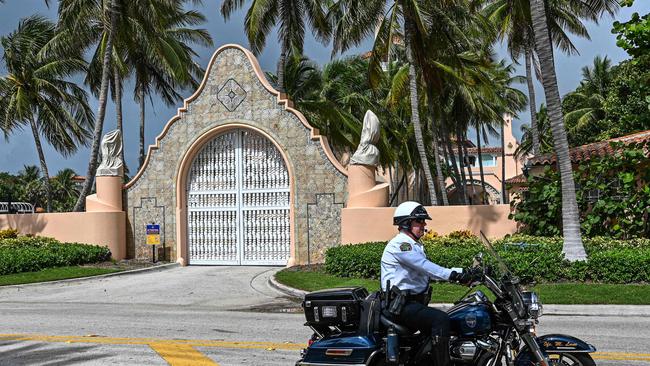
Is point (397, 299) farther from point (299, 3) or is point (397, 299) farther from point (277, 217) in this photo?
point (299, 3)

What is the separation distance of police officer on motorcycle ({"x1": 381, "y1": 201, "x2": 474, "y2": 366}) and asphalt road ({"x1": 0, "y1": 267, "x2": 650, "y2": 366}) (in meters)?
2.40

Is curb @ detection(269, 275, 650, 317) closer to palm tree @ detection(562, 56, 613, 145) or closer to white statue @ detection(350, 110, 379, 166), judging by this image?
white statue @ detection(350, 110, 379, 166)

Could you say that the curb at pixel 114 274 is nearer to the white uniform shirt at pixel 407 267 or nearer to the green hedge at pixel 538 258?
the green hedge at pixel 538 258

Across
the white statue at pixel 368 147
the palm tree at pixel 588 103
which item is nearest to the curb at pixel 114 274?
the white statue at pixel 368 147

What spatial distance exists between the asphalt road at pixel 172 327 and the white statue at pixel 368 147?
16.1 ft

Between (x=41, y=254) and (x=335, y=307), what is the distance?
1654cm

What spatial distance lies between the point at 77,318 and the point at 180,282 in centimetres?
622

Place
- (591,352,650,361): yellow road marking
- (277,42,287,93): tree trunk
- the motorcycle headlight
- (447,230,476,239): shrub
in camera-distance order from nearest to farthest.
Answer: the motorcycle headlight → (591,352,650,361): yellow road marking → (447,230,476,239): shrub → (277,42,287,93): tree trunk

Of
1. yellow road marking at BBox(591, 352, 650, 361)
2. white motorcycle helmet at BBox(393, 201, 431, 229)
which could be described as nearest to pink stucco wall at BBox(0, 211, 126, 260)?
yellow road marking at BBox(591, 352, 650, 361)

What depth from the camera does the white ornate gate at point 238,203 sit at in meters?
21.1

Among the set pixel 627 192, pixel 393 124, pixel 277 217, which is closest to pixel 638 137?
pixel 627 192

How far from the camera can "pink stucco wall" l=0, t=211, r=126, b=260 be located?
2178 centimetres

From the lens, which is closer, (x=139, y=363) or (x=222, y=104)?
(x=139, y=363)

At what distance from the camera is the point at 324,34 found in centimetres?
A: 2595
